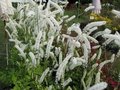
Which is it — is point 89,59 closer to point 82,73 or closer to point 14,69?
point 82,73

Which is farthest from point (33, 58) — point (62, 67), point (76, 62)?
point (62, 67)

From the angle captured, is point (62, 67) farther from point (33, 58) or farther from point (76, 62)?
point (33, 58)

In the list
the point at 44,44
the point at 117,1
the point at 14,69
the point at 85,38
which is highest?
the point at 85,38

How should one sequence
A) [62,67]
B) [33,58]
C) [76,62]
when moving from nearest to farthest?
[62,67] < [76,62] < [33,58]

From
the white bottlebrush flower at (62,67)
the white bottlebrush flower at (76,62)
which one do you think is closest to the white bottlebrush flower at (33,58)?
the white bottlebrush flower at (76,62)

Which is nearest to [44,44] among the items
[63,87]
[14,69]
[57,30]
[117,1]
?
[57,30]

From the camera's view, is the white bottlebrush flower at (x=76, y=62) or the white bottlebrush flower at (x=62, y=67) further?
the white bottlebrush flower at (x=76, y=62)

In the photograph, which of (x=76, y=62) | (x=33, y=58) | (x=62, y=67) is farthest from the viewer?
(x=33, y=58)

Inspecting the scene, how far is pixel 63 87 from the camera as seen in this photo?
488cm

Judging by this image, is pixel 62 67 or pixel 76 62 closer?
pixel 62 67

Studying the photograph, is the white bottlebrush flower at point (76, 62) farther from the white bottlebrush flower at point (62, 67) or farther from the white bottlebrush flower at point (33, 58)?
the white bottlebrush flower at point (33, 58)

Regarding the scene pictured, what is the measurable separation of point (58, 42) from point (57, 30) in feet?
Answer: 0.71

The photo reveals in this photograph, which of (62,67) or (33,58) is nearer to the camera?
A: (62,67)

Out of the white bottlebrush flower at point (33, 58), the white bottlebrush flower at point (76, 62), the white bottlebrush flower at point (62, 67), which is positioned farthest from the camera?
the white bottlebrush flower at point (33, 58)
